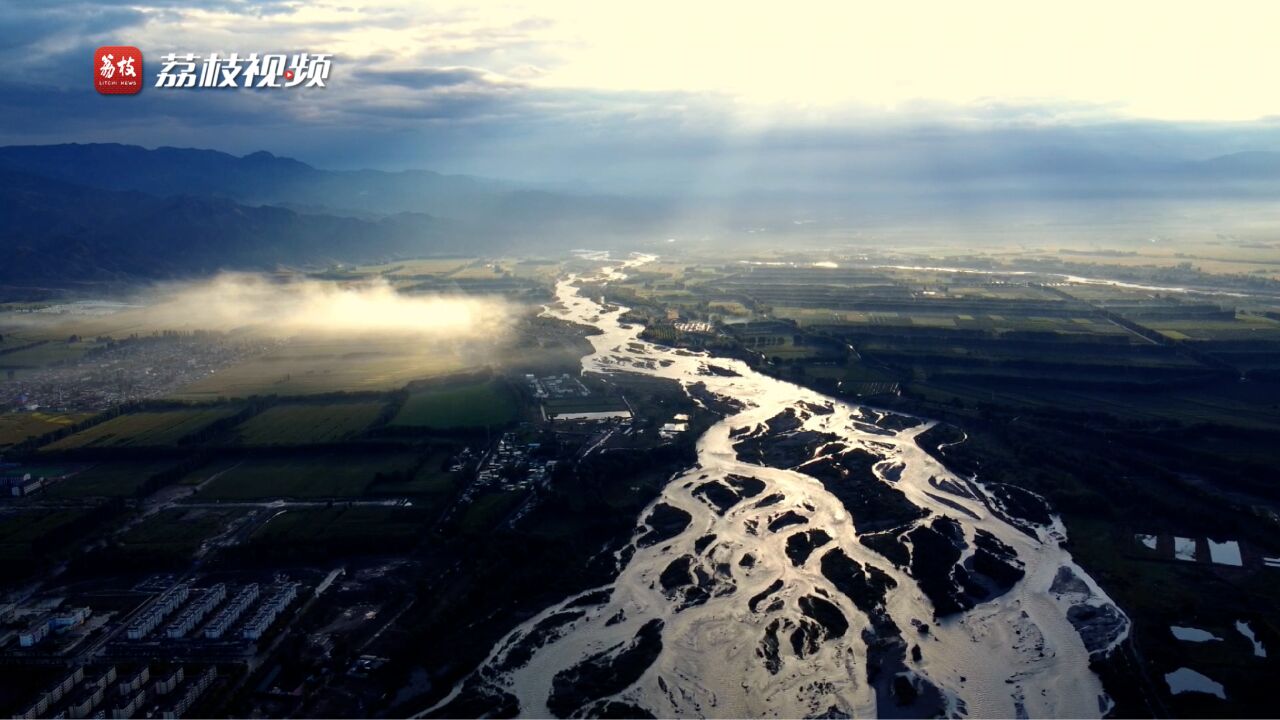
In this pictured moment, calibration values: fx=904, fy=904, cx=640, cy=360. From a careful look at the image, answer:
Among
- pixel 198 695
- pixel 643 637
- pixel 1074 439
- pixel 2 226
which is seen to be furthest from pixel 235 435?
pixel 2 226

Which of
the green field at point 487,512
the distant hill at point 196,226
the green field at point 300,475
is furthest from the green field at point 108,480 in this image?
the distant hill at point 196,226

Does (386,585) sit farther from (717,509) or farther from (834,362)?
(834,362)

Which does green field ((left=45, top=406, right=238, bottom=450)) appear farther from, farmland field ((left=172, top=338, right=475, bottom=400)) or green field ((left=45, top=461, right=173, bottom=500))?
farmland field ((left=172, top=338, right=475, bottom=400))

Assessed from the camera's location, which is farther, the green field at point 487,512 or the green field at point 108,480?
the green field at point 108,480

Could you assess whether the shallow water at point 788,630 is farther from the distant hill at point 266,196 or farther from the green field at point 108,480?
the distant hill at point 266,196

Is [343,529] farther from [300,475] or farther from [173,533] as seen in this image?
[300,475]
